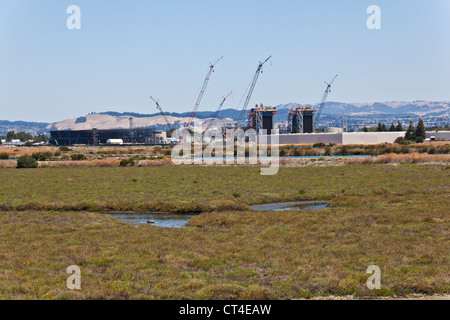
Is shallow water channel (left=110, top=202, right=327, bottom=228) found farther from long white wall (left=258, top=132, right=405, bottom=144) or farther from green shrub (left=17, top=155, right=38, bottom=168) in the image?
→ long white wall (left=258, top=132, right=405, bottom=144)

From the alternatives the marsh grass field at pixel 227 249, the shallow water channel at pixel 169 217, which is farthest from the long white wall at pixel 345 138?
the shallow water channel at pixel 169 217

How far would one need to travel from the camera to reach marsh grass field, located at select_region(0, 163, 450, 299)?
554 inches

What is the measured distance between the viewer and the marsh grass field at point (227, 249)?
1408 centimetres

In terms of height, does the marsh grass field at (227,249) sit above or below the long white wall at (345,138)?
below

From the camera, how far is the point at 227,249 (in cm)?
1888

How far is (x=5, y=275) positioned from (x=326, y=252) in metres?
10.7

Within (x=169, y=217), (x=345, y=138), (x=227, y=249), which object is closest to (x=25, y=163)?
(x=169, y=217)

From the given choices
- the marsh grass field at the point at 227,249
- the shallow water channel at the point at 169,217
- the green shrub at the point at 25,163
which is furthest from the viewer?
the green shrub at the point at 25,163

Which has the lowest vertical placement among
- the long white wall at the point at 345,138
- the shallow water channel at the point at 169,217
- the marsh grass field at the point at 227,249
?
the shallow water channel at the point at 169,217

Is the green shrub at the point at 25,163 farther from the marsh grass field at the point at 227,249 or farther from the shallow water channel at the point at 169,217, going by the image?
the shallow water channel at the point at 169,217

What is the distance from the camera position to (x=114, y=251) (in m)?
18.5

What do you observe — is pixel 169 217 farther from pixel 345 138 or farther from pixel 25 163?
pixel 345 138

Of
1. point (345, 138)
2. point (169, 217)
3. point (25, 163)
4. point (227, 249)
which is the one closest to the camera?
point (227, 249)
